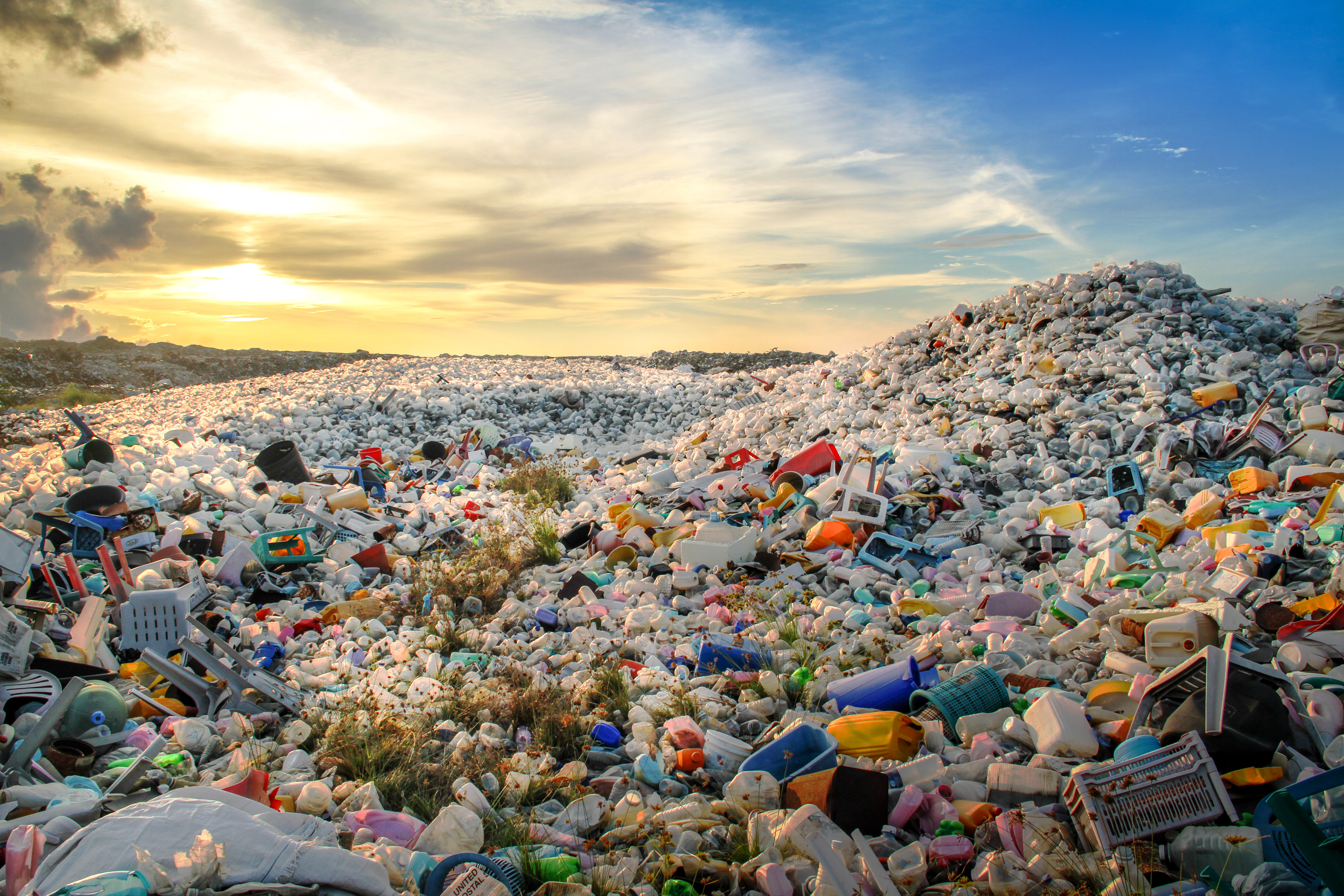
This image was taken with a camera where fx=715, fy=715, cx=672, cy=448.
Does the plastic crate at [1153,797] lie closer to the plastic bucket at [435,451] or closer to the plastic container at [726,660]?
the plastic container at [726,660]

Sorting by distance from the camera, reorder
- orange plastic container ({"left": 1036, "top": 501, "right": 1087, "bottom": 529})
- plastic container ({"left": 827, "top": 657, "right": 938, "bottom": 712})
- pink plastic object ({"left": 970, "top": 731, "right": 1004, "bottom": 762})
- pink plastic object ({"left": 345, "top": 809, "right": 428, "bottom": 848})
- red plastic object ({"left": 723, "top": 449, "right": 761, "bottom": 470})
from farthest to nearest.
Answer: red plastic object ({"left": 723, "top": 449, "right": 761, "bottom": 470}) → orange plastic container ({"left": 1036, "top": 501, "right": 1087, "bottom": 529}) → plastic container ({"left": 827, "top": 657, "right": 938, "bottom": 712}) → pink plastic object ({"left": 970, "top": 731, "right": 1004, "bottom": 762}) → pink plastic object ({"left": 345, "top": 809, "right": 428, "bottom": 848})

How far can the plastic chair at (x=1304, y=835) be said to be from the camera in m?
1.64

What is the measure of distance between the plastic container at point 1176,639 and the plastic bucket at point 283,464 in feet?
24.5

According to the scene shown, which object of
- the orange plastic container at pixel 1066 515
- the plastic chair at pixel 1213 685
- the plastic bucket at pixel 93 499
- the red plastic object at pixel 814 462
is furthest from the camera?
the red plastic object at pixel 814 462

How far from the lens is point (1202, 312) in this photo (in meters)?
7.92

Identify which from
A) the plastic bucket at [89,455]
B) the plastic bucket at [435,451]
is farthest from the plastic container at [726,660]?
the plastic bucket at [435,451]

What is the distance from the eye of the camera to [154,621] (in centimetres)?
378

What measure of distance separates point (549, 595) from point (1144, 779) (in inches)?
143

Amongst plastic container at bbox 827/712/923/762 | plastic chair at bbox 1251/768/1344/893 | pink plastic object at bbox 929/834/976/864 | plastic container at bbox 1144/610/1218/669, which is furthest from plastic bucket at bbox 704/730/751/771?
plastic container at bbox 1144/610/1218/669

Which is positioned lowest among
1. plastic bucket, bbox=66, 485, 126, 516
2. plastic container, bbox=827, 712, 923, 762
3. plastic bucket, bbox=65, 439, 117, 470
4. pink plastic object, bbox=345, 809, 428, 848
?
pink plastic object, bbox=345, 809, 428, 848

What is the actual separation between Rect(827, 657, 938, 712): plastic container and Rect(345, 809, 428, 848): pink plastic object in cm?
176

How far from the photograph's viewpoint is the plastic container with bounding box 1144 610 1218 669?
293 cm

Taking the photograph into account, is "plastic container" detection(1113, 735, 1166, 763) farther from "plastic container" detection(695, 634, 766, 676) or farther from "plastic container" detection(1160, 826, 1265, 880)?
"plastic container" detection(695, 634, 766, 676)

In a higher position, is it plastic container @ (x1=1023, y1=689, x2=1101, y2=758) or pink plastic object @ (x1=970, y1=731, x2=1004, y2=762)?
plastic container @ (x1=1023, y1=689, x2=1101, y2=758)
